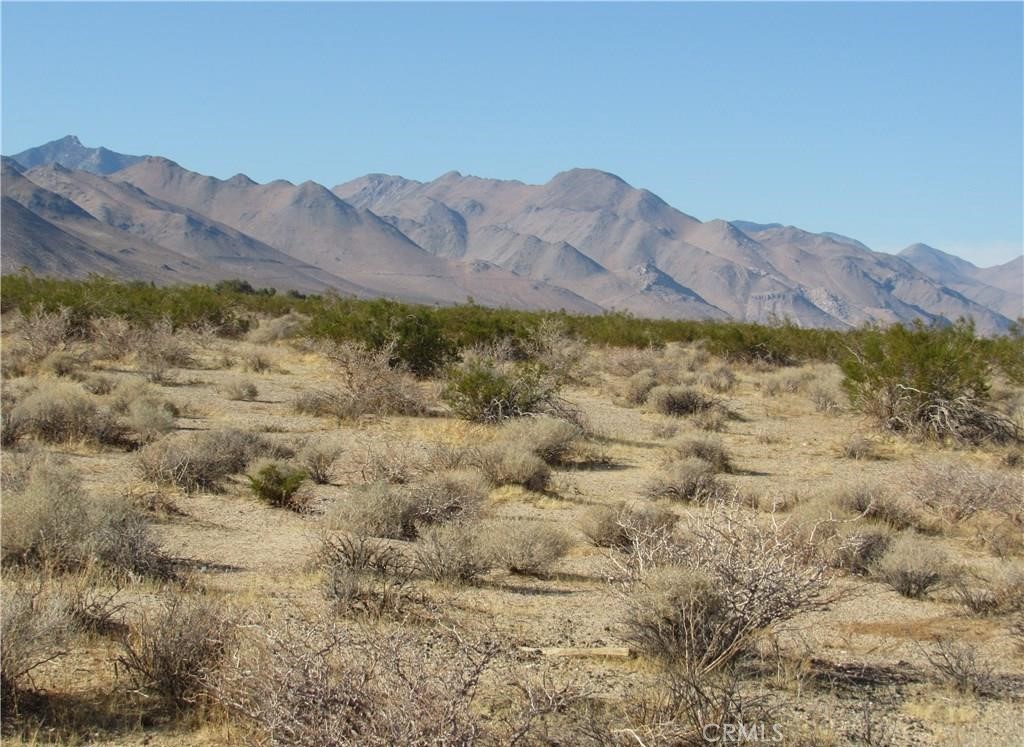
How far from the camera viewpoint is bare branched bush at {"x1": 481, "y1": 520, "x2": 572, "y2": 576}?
886cm

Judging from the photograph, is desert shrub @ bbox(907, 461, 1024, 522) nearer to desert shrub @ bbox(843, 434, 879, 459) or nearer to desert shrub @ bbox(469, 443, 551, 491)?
desert shrub @ bbox(843, 434, 879, 459)

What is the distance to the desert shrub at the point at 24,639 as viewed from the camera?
5.22 meters

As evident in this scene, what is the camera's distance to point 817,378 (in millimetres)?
26422

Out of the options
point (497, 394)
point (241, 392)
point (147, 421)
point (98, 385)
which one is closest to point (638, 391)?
point (497, 394)

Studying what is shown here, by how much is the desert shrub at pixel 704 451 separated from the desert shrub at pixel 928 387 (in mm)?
5460

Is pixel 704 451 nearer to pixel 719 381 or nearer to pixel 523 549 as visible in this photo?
pixel 523 549

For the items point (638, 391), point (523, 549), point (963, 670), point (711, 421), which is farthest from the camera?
point (638, 391)

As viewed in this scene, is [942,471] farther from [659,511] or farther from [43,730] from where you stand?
[43,730]

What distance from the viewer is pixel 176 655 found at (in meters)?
5.57

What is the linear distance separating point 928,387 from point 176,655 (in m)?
16.5

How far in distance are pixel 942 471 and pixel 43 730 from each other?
10.6m

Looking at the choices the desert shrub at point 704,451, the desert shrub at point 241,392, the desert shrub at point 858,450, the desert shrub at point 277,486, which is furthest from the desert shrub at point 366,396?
the desert shrub at point 858,450

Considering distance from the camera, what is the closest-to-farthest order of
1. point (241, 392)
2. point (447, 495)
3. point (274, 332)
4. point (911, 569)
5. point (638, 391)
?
point (911, 569)
point (447, 495)
point (241, 392)
point (638, 391)
point (274, 332)

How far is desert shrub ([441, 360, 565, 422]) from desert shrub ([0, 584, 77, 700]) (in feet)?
39.5
